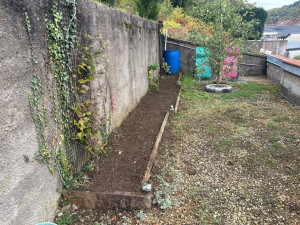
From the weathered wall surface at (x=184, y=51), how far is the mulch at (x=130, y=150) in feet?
15.2

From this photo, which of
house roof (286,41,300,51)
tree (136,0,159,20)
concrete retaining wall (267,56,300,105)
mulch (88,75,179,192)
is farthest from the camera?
house roof (286,41,300,51)

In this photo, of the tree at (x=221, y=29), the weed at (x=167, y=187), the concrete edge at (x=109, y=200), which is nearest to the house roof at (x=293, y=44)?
the tree at (x=221, y=29)

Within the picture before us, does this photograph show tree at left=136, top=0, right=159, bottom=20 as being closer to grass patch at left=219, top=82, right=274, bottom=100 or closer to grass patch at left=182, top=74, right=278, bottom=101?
grass patch at left=182, top=74, right=278, bottom=101

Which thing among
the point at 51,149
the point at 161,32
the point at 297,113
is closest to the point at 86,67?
the point at 51,149

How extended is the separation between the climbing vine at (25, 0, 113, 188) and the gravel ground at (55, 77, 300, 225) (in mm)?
702

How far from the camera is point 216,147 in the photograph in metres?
3.71

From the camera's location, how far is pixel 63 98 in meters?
2.33

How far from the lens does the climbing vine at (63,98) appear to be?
2.03m

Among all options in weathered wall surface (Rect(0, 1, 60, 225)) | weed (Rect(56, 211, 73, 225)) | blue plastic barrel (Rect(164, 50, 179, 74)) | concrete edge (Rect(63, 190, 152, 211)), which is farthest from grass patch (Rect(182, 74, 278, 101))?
weathered wall surface (Rect(0, 1, 60, 225))

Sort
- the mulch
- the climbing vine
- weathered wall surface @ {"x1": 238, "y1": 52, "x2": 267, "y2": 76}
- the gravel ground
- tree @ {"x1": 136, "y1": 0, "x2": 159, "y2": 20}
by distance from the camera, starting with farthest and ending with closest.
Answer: weathered wall surface @ {"x1": 238, "y1": 52, "x2": 267, "y2": 76} → tree @ {"x1": 136, "y1": 0, "x2": 159, "y2": 20} → the mulch → the gravel ground → the climbing vine

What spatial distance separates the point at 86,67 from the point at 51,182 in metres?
1.35

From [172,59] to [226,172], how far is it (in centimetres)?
691

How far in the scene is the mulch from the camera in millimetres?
2631

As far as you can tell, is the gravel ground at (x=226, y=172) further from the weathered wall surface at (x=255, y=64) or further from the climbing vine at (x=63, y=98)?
the weathered wall surface at (x=255, y=64)
